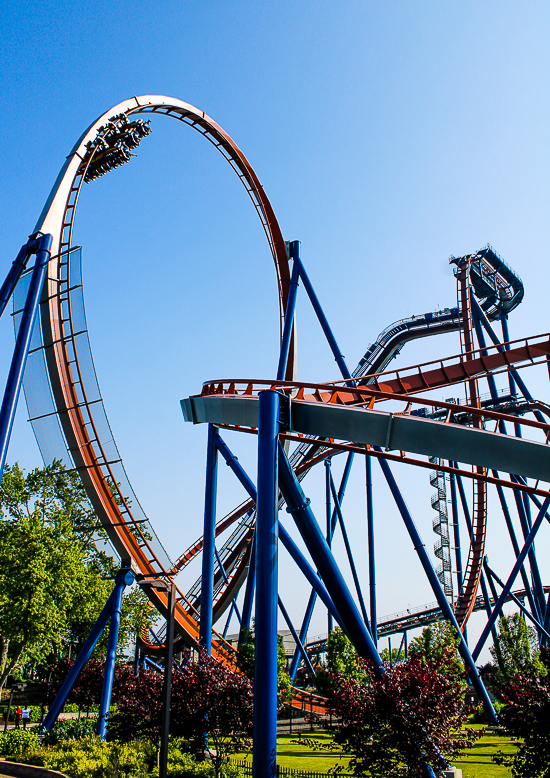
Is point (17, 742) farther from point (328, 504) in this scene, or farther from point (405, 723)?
point (328, 504)

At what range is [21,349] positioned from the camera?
9938 millimetres

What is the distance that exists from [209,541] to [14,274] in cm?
656

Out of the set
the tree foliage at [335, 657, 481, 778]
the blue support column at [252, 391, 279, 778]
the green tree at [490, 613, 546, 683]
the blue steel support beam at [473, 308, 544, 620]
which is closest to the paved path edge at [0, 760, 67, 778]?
the blue support column at [252, 391, 279, 778]

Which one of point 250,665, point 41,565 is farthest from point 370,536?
point 41,565

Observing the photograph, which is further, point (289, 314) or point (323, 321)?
point (323, 321)

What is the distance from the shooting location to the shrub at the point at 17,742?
40.0ft

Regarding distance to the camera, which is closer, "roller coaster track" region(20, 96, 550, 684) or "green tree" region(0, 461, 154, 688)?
"roller coaster track" region(20, 96, 550, 684)

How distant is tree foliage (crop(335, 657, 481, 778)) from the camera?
7405 millimetres

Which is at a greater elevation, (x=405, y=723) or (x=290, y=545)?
(x=290, y=545)

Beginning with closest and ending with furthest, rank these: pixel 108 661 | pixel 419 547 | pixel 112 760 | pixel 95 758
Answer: pixel 112 760 < pixel 95 758 < pixel 108 661 < pixel 419 547

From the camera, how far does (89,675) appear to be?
2319 centimetres

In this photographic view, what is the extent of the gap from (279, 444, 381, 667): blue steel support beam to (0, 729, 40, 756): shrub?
7743 mm

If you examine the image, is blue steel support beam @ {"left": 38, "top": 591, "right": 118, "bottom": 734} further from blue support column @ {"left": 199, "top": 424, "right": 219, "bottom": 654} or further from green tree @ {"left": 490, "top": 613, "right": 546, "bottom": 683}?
green tree @ {"left": 490, "top": 613, "right": 546, "bottom": 683}

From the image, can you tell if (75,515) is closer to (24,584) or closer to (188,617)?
(24,584)
